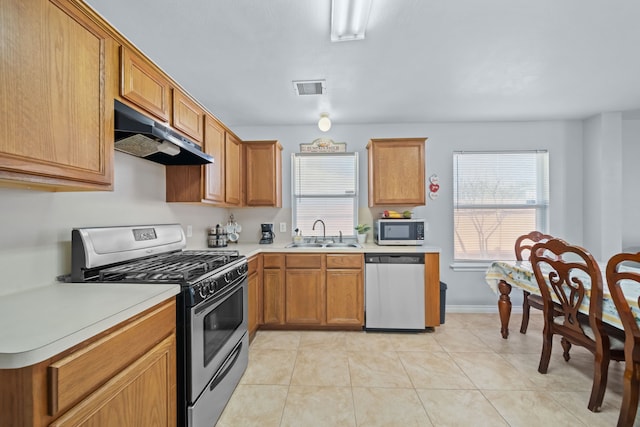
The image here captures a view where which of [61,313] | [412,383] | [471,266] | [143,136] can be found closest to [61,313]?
[61,313]

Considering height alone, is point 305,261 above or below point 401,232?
below

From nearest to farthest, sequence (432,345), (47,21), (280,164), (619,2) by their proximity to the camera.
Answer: (47,21)
(619,2)
(432,345)
(280,164)

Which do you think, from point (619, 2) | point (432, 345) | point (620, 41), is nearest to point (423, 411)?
point (432, 345)

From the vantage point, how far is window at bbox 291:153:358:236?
3.59 meters

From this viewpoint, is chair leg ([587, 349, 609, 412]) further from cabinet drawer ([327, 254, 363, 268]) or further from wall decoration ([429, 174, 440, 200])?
wall decoration ([429, 174, 440, 200])

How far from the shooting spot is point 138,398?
108cm

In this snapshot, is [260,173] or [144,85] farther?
[260,173]

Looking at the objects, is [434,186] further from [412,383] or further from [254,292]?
[254,292]

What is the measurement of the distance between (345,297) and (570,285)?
1809 mm

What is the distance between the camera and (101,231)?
1.62 metres

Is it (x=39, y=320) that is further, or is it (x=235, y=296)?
(x=235, y=296)

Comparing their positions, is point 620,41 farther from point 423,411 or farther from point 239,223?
point 239,223

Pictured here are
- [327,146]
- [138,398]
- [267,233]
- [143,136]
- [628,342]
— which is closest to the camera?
[138,398]

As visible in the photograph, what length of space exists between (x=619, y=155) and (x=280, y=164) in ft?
A: 13.3
